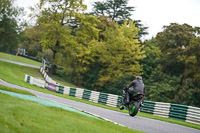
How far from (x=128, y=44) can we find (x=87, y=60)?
8.38m

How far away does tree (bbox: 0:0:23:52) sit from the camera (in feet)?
180

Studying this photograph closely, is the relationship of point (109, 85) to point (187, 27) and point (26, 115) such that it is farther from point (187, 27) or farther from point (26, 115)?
point (26, 115)

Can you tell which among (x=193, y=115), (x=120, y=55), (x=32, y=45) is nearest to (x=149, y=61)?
(x=120, y=55)

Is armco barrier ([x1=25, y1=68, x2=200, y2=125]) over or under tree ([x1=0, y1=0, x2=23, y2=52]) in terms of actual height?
under

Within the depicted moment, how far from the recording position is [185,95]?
35.3m

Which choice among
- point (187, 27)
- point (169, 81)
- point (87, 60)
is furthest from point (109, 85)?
point (187, 27)

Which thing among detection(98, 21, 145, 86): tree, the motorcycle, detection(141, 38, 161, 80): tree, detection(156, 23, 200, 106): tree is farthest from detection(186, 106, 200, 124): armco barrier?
detection(141, 38, 161, 80): tree

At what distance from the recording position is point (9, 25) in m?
55.2

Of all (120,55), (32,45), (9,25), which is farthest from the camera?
(32,45)

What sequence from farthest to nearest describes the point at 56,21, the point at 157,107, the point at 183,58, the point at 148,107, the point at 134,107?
the point at 56,21 → the point at 183,58 → the point at 148,107 → the point at 157,107 → the point at 134,107

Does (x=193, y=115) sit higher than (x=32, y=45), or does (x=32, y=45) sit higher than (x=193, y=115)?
(x=32, y=45)

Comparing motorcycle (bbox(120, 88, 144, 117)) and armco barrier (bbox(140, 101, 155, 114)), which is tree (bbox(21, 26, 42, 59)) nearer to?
armco barrier (bbox(140, 101, 155, 114))

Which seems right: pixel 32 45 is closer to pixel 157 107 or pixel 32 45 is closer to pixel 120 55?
pixel 120 55

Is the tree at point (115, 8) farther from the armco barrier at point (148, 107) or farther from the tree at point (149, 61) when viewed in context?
the armco barrier at point (148, 107)
